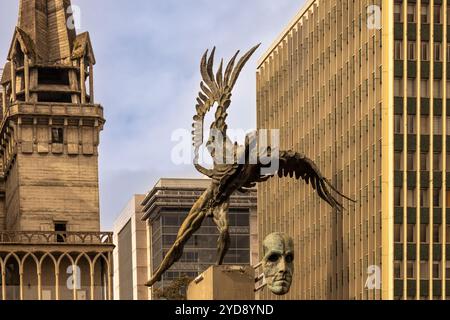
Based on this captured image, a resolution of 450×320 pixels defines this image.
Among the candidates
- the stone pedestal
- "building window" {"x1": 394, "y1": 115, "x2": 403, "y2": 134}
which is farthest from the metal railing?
the stone pedestal

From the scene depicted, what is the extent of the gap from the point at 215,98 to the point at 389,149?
6138 centimetres

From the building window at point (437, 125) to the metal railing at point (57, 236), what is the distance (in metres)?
27.9

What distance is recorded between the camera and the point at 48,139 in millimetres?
132500

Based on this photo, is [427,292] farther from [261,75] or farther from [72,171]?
[261,75]

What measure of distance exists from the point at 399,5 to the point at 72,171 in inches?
1196

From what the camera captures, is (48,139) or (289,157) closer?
(289,157)

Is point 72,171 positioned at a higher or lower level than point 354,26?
lower

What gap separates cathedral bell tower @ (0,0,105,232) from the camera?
130375 millimetres

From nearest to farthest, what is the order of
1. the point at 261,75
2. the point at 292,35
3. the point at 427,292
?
the point at 427,292 → the point at 292,35 → the point at 261,75

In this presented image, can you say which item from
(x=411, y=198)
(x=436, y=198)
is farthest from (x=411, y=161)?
(x=436, y=198)

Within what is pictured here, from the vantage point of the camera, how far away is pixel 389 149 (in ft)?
417

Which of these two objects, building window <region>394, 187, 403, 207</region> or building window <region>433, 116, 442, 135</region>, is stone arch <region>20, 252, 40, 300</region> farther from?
building window <region>433, 116, 442, 135</region>

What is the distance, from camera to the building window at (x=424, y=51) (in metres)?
128
